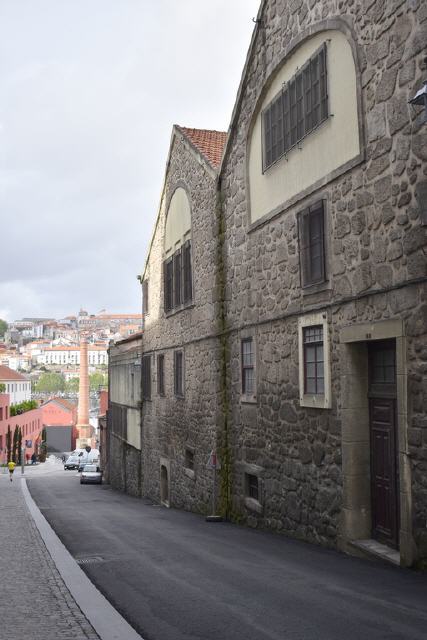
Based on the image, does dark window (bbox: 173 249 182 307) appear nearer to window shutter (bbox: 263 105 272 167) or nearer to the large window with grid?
the large window with grid

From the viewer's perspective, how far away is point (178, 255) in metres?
20.4

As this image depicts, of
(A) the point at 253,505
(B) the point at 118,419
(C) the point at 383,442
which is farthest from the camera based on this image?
(B) the point at 118,419

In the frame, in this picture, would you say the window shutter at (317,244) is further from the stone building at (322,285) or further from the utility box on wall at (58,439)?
the utility box on wall at (58,439)

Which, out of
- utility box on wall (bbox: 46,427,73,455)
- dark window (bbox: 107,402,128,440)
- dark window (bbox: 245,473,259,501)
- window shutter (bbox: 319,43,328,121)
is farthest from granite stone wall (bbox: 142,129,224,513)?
utility box on wall (bbox: 46,427,73,455)

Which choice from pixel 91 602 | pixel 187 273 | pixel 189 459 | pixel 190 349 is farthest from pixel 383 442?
pixel 187 273

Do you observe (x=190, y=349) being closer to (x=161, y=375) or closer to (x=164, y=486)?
(x=161, y=375)

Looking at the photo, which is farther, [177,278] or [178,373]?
[177,278]

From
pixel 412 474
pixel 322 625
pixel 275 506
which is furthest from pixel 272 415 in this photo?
pixel 322 625

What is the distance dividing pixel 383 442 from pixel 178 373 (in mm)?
11465

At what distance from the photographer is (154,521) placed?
52.6ft

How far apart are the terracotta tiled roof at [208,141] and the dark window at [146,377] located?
8300 mm

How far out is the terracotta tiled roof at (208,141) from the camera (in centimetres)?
1785

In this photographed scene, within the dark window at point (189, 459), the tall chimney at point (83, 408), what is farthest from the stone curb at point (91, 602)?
the tall chimney at point (83, 408)

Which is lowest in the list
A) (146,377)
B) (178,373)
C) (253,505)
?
(253,505)
